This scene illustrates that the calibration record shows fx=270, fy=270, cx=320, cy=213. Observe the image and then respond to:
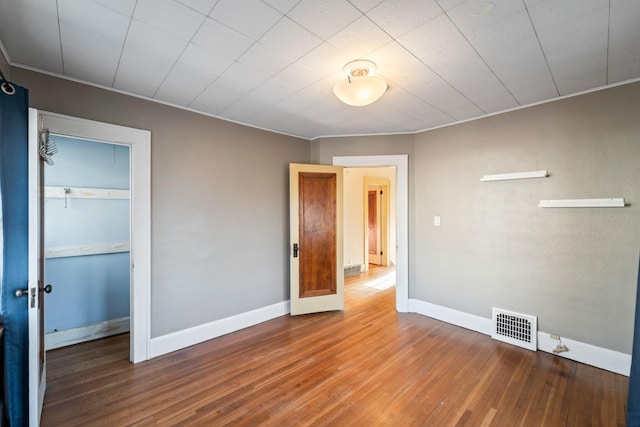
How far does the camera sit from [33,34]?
167 centimetres

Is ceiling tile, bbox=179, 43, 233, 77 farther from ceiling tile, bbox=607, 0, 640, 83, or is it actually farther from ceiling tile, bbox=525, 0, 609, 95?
ceiling tile, bbox=607, 0, 640, 83

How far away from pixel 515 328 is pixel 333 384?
210cm

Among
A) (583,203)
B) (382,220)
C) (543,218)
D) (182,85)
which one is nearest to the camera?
(182,85)

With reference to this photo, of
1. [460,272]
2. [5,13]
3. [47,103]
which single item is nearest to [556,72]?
[460,272]

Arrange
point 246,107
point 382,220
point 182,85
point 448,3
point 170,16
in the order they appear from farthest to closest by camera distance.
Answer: point 382,220, point 246,107, point 182,85, point 170,16, point 448,3

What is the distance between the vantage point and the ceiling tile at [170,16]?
1.44m

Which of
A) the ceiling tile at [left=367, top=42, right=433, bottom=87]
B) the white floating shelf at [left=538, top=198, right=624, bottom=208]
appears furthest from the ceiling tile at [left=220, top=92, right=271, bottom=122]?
the white floating shelf at [left=538, top=198, right=624, bottom=208]

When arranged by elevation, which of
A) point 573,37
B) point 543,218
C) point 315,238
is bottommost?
point 315,238

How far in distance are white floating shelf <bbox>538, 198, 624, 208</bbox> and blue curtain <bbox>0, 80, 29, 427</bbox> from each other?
419cm

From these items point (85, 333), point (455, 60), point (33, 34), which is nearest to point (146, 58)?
point (33, 34)

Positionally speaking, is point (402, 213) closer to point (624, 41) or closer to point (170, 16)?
point (624, 41)

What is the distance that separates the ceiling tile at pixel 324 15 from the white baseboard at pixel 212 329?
9.87ft

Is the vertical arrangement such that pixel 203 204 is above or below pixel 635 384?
above

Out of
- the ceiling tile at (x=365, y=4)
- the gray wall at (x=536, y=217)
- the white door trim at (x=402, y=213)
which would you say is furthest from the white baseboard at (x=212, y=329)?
the ceiling tile at (x=365, y=4)
